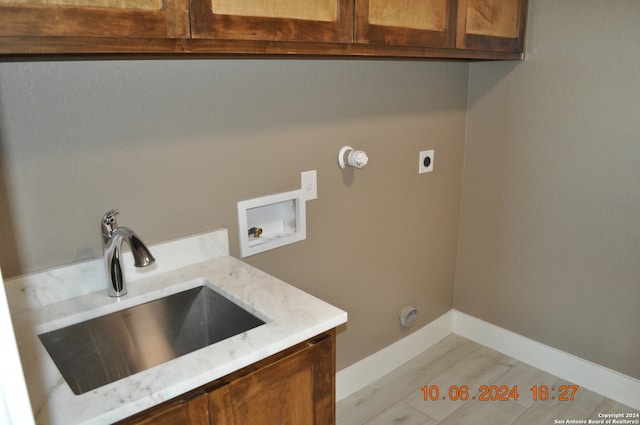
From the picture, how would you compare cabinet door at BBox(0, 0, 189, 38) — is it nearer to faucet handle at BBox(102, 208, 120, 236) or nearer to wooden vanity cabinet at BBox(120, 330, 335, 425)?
faucet handle at BBox(102, 208, 120, 236)

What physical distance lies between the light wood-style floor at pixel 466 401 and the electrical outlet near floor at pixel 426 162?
982 millimetres

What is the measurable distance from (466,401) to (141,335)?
149cm

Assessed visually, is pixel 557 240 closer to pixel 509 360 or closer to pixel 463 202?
pixel 463 202

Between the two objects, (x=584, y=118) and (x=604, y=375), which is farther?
(x=604, y=375)

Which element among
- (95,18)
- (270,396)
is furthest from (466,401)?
(95,18)

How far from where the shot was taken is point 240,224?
5.49 ft

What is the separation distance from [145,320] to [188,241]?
0.91ft

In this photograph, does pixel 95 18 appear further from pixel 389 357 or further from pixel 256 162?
pixel 389 357

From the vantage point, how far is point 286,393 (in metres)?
1.19

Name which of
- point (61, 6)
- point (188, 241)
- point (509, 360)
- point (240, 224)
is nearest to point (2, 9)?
point (61, 6)

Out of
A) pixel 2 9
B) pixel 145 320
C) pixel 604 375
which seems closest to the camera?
pixel 2 9

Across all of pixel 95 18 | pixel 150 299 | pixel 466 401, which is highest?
pixel 95 18

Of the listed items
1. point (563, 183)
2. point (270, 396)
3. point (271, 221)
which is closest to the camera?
point (270, 396)

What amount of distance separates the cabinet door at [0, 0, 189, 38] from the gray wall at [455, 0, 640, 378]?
165 cm
